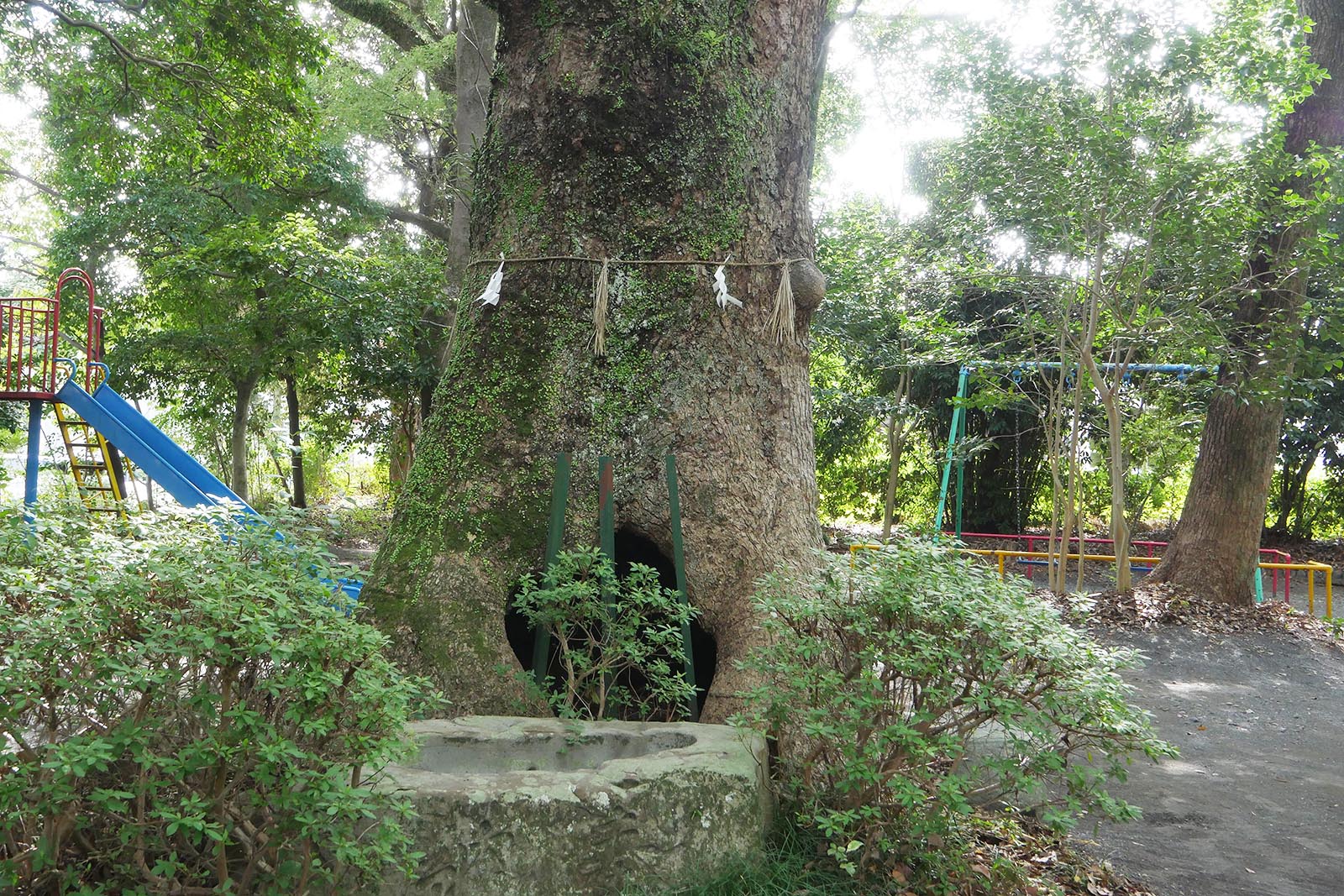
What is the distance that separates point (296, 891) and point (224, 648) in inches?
27.5

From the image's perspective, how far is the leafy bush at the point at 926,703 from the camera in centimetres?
317

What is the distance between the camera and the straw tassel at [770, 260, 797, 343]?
4762 millimetres

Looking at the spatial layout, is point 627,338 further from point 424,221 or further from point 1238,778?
point 424,221

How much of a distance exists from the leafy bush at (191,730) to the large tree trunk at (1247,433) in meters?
10.2

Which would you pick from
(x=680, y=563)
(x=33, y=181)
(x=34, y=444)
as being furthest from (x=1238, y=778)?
(x=33, y=181)

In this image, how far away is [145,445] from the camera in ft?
29.1

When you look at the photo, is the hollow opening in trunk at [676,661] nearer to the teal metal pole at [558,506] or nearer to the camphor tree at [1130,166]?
the teal metal pole at [558,506]

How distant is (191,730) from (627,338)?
257 cm

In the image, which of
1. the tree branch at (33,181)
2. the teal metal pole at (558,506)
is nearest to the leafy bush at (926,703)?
the teal metal pole at (558,506)

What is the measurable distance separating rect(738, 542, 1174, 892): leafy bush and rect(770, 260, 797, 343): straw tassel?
1564mm

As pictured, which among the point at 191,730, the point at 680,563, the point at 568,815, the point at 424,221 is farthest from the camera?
the point at 424,221

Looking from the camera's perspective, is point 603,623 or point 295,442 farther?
point 295,442

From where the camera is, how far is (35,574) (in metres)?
2.84

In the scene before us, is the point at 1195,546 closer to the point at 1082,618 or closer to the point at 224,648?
the point at 1082,618
